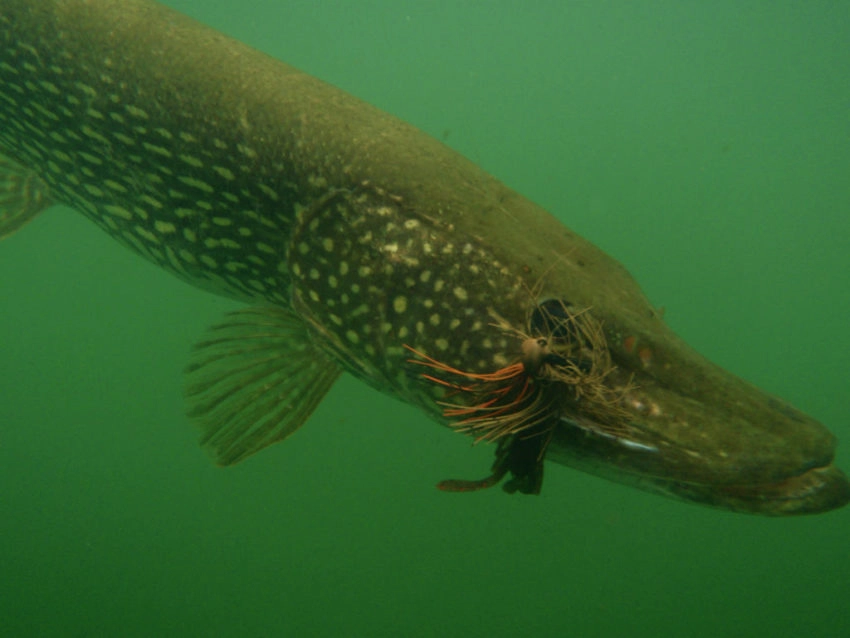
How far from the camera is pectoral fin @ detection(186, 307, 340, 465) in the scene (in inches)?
92.4

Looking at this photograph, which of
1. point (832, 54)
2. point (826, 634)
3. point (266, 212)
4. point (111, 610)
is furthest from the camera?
point (832, 54)

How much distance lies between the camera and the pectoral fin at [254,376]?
7.70 ft

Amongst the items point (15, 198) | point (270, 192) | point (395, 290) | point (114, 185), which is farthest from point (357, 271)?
point (15, 198)

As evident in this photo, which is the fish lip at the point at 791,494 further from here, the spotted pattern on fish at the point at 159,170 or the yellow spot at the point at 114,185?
the yellow spot at the point at 114,185

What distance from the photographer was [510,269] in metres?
1.88

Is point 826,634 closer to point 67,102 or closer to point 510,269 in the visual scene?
point 510,269

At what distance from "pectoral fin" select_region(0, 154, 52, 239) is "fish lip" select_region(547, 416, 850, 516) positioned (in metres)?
3.14

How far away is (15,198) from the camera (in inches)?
126

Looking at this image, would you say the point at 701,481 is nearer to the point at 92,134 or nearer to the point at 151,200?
the point at 151,200

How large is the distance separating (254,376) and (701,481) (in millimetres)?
1677

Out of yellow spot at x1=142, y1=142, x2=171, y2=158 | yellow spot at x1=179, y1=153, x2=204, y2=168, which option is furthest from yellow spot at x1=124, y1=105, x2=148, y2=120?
yellow spot at x1=179, y1=153, x2=204, y2=168

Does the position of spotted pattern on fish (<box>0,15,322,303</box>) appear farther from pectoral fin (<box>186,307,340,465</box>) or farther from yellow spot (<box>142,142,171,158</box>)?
A: pectoral fin (<box>186,307,340,465</box>)

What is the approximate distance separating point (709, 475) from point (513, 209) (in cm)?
114

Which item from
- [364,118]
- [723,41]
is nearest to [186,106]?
[364,118]
